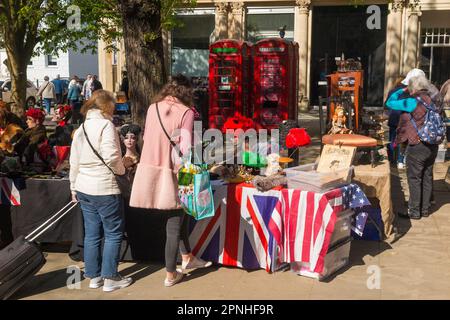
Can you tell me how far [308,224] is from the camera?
4766mm

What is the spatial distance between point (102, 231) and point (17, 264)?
0.71 meters

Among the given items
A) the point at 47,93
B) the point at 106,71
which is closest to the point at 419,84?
the point at 47,93

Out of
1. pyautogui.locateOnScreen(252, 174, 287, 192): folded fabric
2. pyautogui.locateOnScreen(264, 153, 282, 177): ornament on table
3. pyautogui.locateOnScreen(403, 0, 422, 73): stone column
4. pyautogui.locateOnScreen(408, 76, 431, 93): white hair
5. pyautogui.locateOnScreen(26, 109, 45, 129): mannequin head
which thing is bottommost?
pyautogui.locateOnScreen(252, 174, 287, 192): folded fabric

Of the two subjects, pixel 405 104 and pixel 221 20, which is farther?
pixel 221 20

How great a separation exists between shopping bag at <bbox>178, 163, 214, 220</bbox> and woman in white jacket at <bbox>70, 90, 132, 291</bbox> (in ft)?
1.65

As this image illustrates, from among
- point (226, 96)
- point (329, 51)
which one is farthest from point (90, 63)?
point (226, 96)

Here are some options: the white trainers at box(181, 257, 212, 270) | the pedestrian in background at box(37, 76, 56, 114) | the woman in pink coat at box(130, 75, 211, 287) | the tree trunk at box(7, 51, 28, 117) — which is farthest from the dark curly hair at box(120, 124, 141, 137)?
the pedestrian in background at box(37, 76, 56, 114)

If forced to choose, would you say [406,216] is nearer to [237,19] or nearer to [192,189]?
[192,189]

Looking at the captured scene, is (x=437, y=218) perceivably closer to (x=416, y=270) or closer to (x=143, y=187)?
(x=416, y=270)

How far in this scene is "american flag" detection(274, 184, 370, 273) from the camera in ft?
15.3

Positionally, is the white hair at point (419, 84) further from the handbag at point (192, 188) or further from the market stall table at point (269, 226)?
the handbag at point (192, 188)

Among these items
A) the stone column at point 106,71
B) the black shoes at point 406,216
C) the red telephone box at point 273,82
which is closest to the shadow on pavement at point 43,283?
the black shoes at point 406,216

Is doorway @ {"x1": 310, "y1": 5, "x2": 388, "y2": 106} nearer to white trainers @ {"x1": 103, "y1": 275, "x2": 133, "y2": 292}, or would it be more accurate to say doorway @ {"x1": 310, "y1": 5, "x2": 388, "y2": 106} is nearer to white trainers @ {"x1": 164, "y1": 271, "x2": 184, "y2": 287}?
white trainers @ {"x1": 164, "y1": 271, "x2": 184, "y2": 287}
